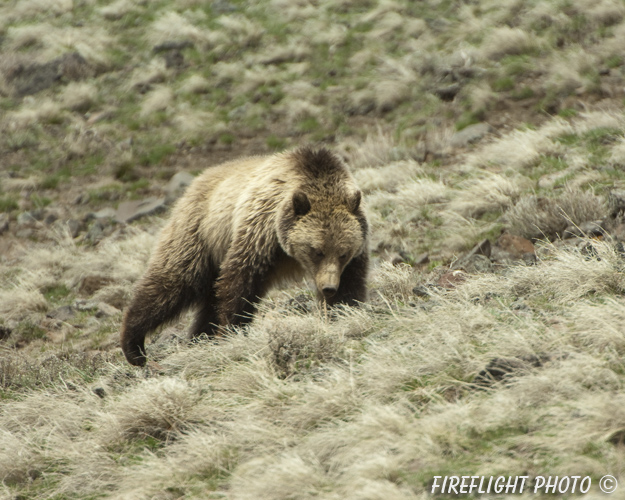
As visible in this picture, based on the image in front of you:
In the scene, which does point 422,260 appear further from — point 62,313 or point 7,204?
point 7,204

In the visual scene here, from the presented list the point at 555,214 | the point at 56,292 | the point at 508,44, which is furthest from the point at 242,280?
the point at 508,44

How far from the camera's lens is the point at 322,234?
6.11 m

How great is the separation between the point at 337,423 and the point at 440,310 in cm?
161

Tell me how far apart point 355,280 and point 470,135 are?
25.4 feet

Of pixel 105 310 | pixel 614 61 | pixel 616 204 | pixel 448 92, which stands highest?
pixel 614 61

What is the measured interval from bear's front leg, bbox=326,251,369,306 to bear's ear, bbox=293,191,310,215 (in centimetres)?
68

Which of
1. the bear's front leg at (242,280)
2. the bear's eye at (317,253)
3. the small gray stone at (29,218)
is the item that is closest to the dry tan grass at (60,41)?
the small gray stone at (29,218)

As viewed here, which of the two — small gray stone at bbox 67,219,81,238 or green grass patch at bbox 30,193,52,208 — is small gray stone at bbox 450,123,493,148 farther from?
green grass patch at bbox 30,193,52,208

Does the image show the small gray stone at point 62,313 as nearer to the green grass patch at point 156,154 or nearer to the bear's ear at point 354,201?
the bear's ear at point 354,201

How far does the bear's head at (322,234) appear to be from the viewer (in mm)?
6078

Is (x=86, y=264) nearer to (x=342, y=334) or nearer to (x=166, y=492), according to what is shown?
(x=342, y=334)

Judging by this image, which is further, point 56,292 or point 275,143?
point 275,143

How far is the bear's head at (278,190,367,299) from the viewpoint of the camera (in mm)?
6078

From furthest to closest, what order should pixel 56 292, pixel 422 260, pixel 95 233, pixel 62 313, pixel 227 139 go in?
pixel 227 139
pixel 95 233
pixel 56 292
pixel 62 313
pixel 422 260
